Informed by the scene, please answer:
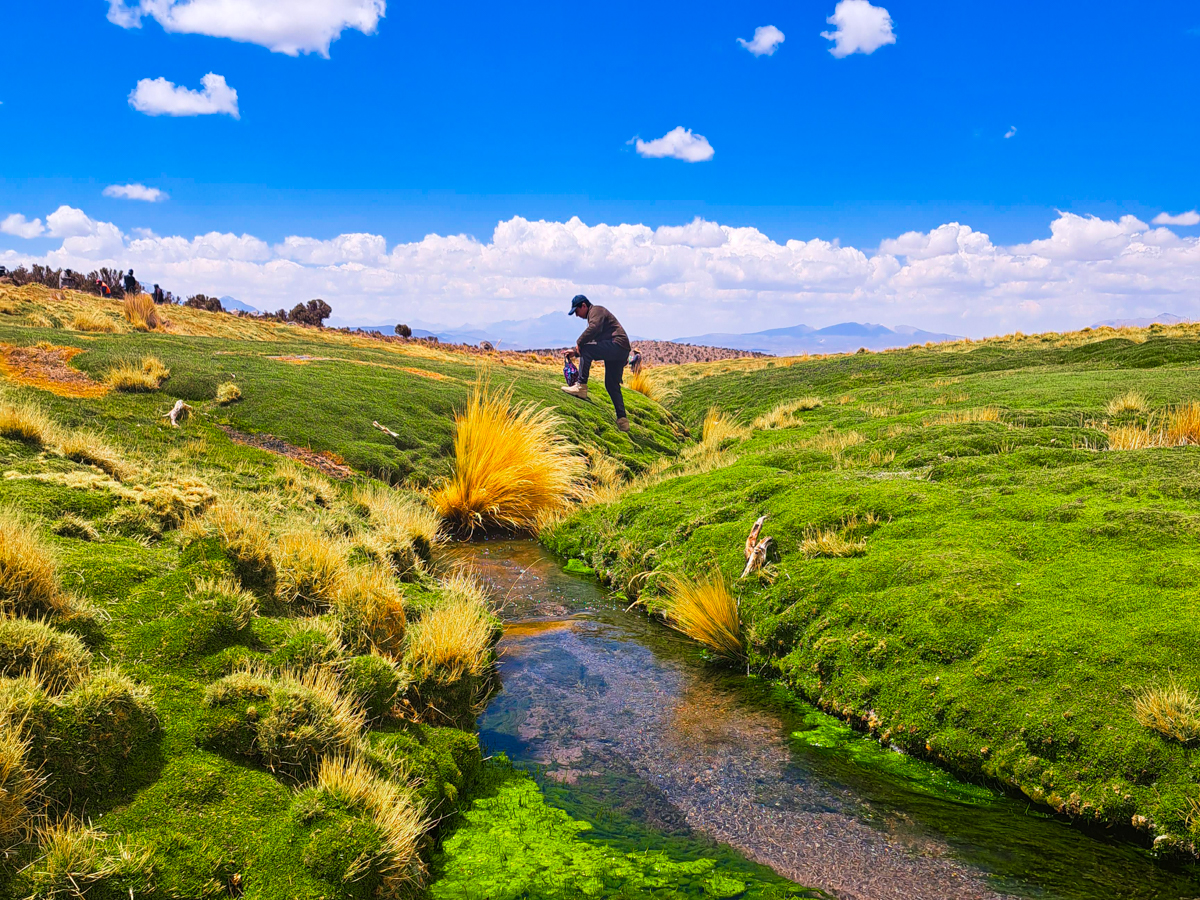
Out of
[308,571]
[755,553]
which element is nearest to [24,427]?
[308,571]

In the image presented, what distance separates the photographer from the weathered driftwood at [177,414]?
12.7 m

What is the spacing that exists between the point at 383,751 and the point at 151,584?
2474 mm

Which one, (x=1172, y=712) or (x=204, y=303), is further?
(x=204, y=303)

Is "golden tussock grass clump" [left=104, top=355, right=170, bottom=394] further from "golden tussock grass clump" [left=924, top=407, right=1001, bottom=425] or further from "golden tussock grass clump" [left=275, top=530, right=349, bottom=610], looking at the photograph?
"golden tussock grass clump" [left=924, top=407, right=1001, bottom=425]

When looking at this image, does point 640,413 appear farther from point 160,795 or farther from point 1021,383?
point 160,795

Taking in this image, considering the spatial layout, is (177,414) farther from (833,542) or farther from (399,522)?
(833,542)

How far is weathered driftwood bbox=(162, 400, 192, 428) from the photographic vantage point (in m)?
12.7

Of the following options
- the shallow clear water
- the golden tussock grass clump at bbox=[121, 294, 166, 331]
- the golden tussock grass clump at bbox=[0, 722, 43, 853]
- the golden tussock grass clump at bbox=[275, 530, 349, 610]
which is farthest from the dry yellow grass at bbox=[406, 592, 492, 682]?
the golden tussock grass clump at bbox=[121, 294, 166, 331]

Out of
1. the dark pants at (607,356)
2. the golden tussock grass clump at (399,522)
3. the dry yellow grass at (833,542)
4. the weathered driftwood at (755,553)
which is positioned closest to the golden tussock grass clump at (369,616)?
the golden tussock grass clump at (399,522)

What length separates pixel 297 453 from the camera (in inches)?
516

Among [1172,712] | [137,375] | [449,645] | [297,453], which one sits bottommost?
[449,645]

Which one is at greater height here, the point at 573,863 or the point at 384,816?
the point at 384,816

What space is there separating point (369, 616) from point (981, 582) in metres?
5.77

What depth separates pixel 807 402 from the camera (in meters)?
22.2
